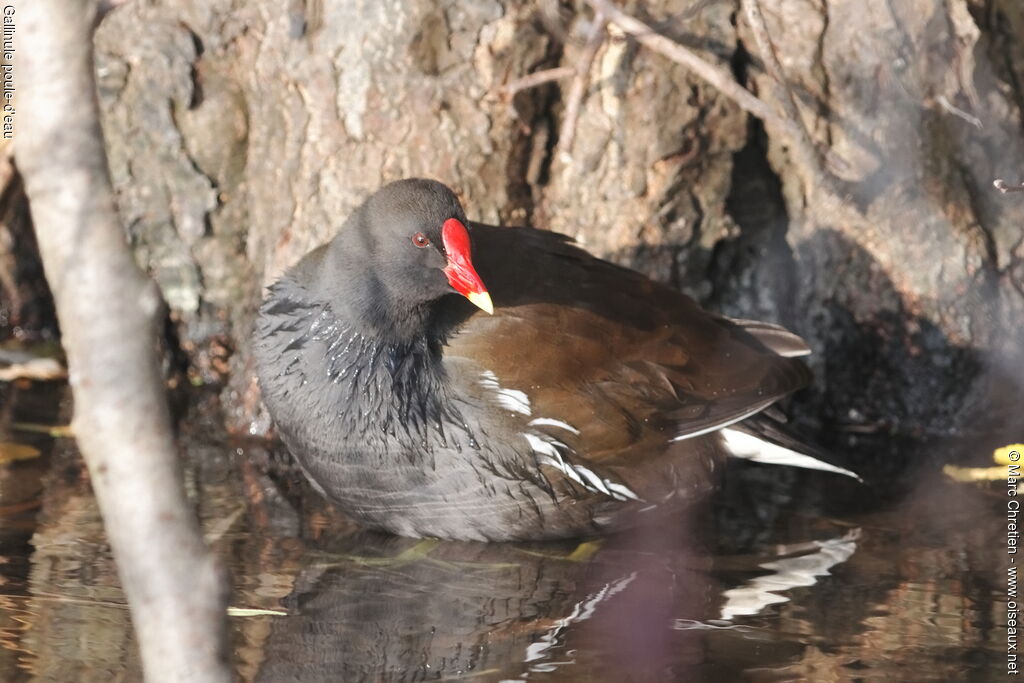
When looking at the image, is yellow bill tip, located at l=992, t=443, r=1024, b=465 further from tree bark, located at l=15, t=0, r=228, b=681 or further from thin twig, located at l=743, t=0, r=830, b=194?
tree bark, located at l=15, t=0, r=228, b=681

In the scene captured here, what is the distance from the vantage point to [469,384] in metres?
3.63

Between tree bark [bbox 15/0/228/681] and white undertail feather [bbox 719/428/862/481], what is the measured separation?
9.25ft

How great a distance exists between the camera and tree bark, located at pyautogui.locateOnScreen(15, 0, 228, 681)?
4.39 feet

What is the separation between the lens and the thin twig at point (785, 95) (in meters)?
4.33

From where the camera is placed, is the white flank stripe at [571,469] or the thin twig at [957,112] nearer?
the white flank stripe at [571,469]

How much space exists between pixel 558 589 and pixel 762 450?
3.10ft

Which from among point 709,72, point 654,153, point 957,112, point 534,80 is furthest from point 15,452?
point 957,112

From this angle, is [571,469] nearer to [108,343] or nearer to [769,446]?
[769,446]

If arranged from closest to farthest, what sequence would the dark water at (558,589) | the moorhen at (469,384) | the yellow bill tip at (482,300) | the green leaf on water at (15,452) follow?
the dark water at (558,589) → the yellow bill tip at (482,300) → the moorhen at (469,384) → the green leaf on water at (15,452)

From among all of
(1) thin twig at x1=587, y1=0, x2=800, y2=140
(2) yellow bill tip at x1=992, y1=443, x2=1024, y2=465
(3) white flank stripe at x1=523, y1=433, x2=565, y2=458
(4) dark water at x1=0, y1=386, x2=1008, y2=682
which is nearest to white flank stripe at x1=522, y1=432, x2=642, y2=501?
(3) white flank stripe at x1=523, y1=433, x2=565, y2=458

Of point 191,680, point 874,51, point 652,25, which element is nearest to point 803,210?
point 874,51

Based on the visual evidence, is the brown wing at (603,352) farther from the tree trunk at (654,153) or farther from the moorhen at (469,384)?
the tree trunk at (654,153)

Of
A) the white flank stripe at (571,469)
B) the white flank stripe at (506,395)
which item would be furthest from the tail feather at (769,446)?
the white flank stripe at (506,395)

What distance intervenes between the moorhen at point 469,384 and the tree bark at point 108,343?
82.3 inches
